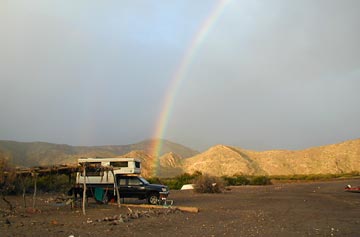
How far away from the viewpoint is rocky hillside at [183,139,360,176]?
345 feet

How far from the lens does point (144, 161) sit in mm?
104125

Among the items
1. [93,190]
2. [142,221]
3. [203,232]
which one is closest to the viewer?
[203,232]

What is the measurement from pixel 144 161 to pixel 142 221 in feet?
286

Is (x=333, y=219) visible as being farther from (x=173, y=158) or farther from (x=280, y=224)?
(x=173, y=158)

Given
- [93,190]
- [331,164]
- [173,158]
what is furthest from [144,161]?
[93,190]

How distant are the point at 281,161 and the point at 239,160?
474 inches

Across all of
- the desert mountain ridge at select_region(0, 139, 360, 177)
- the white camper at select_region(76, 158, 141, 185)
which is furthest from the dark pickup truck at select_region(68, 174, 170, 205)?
the desert mountain ridge at select_region(0, 139, 360, 177)

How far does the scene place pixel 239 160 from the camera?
112m

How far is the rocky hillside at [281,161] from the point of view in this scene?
345ft

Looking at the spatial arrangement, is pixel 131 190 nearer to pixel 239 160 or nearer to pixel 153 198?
pixel 153 198

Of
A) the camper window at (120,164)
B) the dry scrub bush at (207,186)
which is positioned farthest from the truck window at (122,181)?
the dry scrub bush at (207,186)

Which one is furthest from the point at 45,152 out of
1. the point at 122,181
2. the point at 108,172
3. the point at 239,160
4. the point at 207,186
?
the point at 122,181

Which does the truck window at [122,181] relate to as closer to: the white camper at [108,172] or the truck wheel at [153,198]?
the white camper at [108,172]

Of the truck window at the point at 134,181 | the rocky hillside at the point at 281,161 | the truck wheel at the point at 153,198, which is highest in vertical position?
the rocky hillside at the point at 281,161
